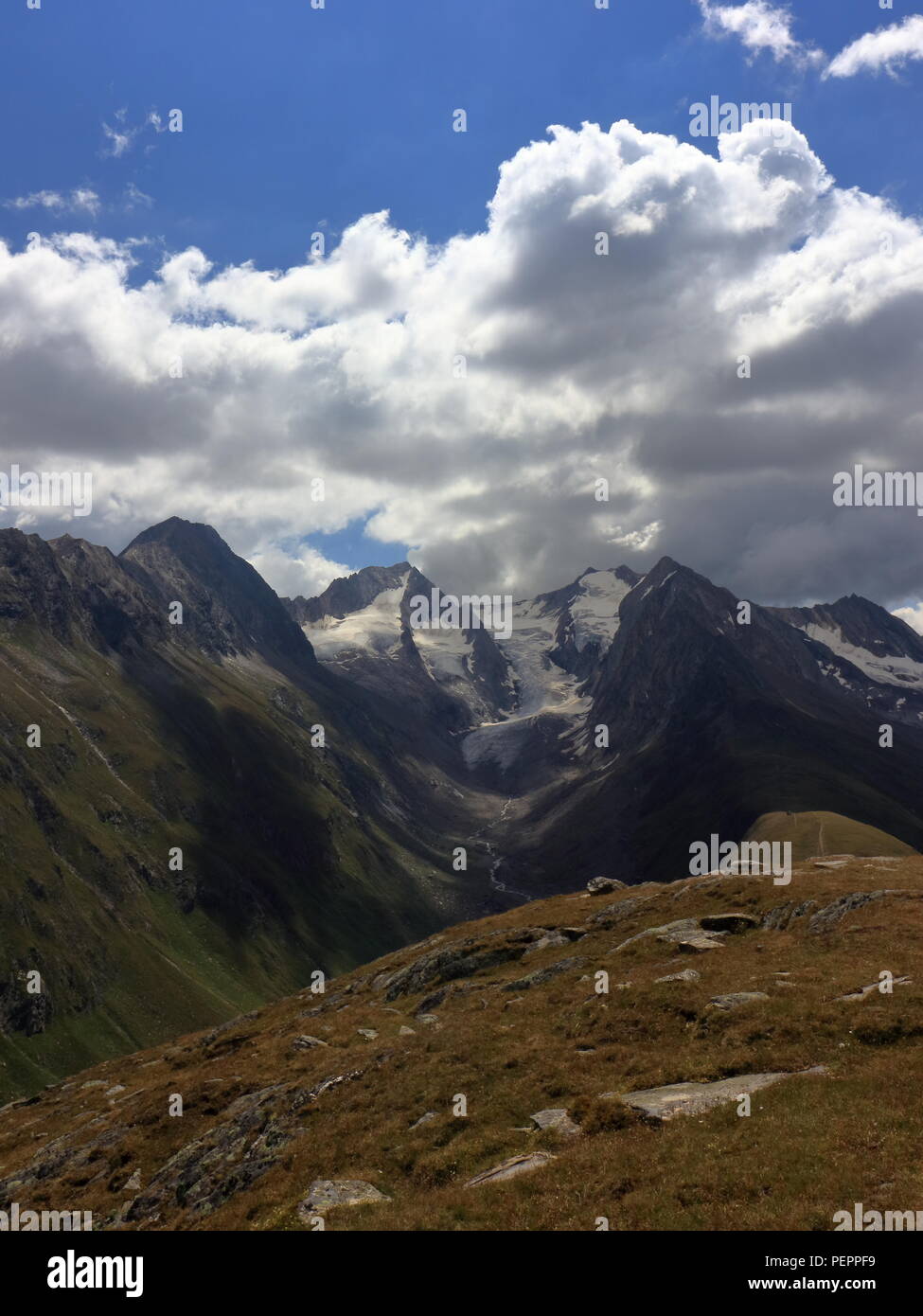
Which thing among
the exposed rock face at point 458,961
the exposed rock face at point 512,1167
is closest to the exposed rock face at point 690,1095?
the exposed rock face at point 512,1167

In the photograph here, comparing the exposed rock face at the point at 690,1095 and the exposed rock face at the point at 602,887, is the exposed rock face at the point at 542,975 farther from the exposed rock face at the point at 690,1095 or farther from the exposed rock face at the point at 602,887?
the exposed rock face at the point at 602,887

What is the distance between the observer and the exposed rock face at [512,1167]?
74.7 feet

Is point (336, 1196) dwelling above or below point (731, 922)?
below

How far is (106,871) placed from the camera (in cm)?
19312

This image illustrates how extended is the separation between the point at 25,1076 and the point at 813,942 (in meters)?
130

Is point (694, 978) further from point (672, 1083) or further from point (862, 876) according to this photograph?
point (862, 876)

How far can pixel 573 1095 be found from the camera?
28.0 m

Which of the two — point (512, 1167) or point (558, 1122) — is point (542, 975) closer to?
point (558, 1122)

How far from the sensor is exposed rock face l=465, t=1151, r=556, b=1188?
2278cm

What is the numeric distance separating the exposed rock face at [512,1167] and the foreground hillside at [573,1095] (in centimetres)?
14

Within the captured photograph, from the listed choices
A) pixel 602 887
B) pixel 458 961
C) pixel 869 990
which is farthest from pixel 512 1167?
pixel 602 887

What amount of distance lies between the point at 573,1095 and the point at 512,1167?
525cm

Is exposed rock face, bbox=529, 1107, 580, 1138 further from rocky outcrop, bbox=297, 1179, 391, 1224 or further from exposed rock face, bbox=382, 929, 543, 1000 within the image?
exposed rock face, bbox=382, 929, 543, 1000
